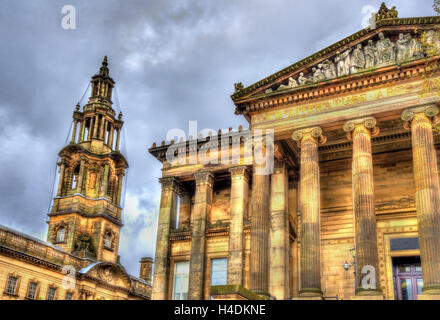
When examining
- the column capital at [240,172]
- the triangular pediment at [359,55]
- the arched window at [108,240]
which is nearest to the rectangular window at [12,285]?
the arched window at [108,240]

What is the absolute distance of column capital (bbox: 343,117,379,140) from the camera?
2438cm

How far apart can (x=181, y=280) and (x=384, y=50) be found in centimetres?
1846

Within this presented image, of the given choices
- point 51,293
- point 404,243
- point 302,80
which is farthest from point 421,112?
point 51,293

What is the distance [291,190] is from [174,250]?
866 centimetres

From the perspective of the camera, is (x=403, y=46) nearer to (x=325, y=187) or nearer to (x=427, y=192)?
(x=427, y=192)

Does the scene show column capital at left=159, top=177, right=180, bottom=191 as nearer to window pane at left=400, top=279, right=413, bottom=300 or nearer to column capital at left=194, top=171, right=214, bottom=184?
column capital at left=194, top=171, right=214, bottom=184

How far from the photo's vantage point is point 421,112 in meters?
23.4

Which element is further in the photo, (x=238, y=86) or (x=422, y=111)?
(x=238, y=86)

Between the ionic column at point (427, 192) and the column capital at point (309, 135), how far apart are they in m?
4.14

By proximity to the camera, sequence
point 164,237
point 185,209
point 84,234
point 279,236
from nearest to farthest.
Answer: point 279,236 → point 164,237 → point 185,209 → point 84,234

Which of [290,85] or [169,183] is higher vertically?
[290,85]
